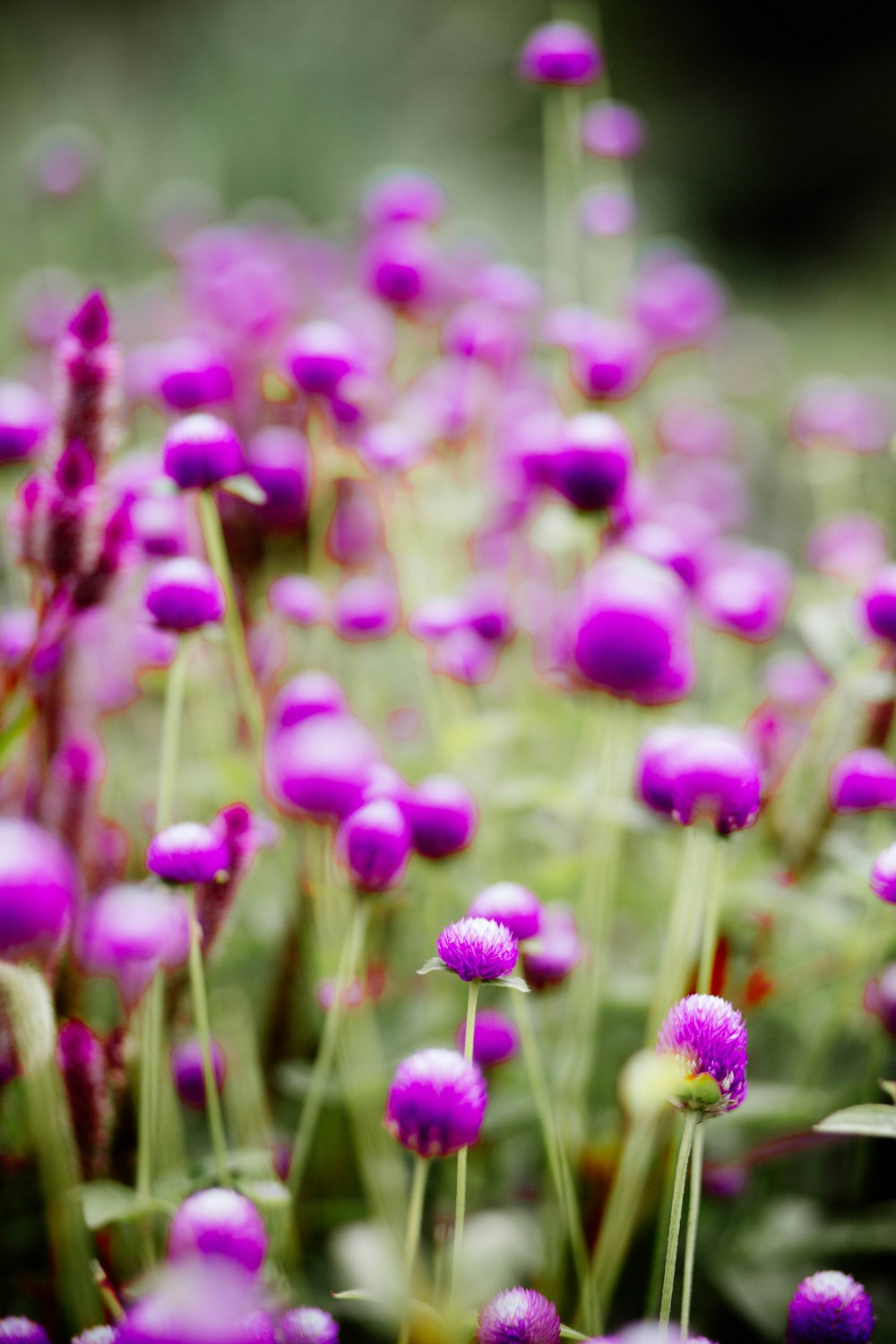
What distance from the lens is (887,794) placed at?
2.35 ft

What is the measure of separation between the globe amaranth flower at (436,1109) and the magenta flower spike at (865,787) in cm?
39

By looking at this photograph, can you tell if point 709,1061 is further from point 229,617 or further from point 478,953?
point 229,617

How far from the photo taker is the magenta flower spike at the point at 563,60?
1.06 meters

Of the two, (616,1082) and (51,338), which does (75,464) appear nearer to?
(616,1082)

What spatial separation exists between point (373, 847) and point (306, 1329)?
0.69 feet

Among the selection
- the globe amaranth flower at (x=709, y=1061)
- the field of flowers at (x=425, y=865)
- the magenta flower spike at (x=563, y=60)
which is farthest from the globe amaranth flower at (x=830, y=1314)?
the magenta flower spike at (x=563, y=60)

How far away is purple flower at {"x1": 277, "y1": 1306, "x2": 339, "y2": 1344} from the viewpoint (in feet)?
1.50

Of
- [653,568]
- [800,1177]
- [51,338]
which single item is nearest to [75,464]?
[653,568]

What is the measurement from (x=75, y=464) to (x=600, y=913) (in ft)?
1.40

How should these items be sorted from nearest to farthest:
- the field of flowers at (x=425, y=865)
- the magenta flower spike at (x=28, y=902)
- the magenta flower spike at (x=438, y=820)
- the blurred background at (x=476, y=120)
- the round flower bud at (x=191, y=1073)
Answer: the magenta flower spike at (x=28, y=902), the field of flowers at (x=425, y=865), the magenta flower spike at (x=438, y=820), the round flower bud at (x=191, y=1073), the blurred background at (x=476, y=120)

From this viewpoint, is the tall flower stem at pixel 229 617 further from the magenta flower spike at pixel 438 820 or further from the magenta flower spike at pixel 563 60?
the magenta flower spike at pixel 563 60

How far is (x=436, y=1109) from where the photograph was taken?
16.7 inches

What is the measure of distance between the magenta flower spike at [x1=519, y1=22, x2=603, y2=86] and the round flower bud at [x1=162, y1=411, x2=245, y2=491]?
64 centimetres

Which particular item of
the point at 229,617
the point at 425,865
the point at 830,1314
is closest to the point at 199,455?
the point at 229,617
